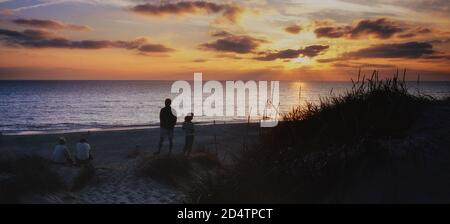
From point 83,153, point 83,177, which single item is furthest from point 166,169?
point 83,153

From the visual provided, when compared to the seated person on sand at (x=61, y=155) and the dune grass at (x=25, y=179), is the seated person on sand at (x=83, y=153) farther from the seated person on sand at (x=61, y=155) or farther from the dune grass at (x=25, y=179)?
the dune grass at (x=25, y=179)

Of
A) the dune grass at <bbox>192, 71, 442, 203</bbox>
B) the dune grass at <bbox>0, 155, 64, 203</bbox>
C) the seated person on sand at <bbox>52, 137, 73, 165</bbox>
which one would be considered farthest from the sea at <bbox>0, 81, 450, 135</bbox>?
the seated person on sand at <bbox>52, 137, 73, 165</bbox>

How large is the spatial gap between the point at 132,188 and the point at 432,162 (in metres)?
8.93

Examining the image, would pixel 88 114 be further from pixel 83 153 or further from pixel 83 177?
pixel 83 177

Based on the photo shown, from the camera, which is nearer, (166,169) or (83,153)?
(166,169)

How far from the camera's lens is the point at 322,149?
254 inches

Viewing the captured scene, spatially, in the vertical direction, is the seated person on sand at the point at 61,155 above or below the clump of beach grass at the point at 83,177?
above

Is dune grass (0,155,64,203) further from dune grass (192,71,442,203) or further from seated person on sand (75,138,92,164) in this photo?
dune grass (192,71,442,203)

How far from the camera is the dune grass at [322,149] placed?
237 inches

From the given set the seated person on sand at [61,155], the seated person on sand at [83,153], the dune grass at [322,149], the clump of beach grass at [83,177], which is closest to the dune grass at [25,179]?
the clump of beach grass at [83,177]

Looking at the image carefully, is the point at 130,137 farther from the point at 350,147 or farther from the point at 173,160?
the point at 350,147

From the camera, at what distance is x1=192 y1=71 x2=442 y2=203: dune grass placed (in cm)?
602

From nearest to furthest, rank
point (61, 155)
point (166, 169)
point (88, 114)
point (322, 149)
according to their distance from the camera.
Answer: point (322, 149), point (166, 169), point (61, 155), point (88, 114)
